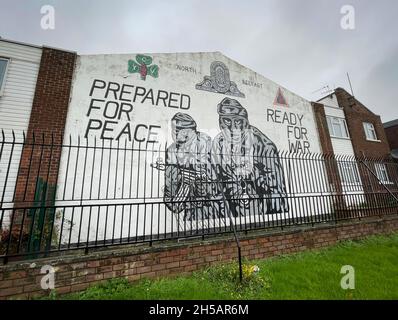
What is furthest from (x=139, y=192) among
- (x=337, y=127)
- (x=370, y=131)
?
(x=370, y=131)

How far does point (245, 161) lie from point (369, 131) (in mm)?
14581

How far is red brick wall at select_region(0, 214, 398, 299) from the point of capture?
3.40 metres

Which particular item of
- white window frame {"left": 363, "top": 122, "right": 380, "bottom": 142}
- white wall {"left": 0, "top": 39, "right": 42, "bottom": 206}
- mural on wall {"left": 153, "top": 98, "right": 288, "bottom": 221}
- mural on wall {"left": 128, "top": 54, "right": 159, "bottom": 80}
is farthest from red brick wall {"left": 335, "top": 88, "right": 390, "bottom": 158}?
white wall {"left": 0, "top": 39, "right": 42, "bottom": 206}

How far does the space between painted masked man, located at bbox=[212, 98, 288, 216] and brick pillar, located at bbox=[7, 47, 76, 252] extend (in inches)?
220

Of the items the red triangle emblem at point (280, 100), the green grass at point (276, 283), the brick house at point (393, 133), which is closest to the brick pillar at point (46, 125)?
the green grass at point (276, 283)

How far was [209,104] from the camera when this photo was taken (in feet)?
32.6

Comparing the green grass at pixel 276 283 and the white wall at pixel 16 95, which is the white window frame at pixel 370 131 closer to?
the green grass at pixel 276 283

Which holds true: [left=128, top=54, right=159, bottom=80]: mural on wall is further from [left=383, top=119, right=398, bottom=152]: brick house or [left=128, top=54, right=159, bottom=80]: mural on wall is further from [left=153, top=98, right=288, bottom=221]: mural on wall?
[left=383, top=119, right=398, bottom=152]: brick house

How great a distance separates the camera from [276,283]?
4.00 metres
